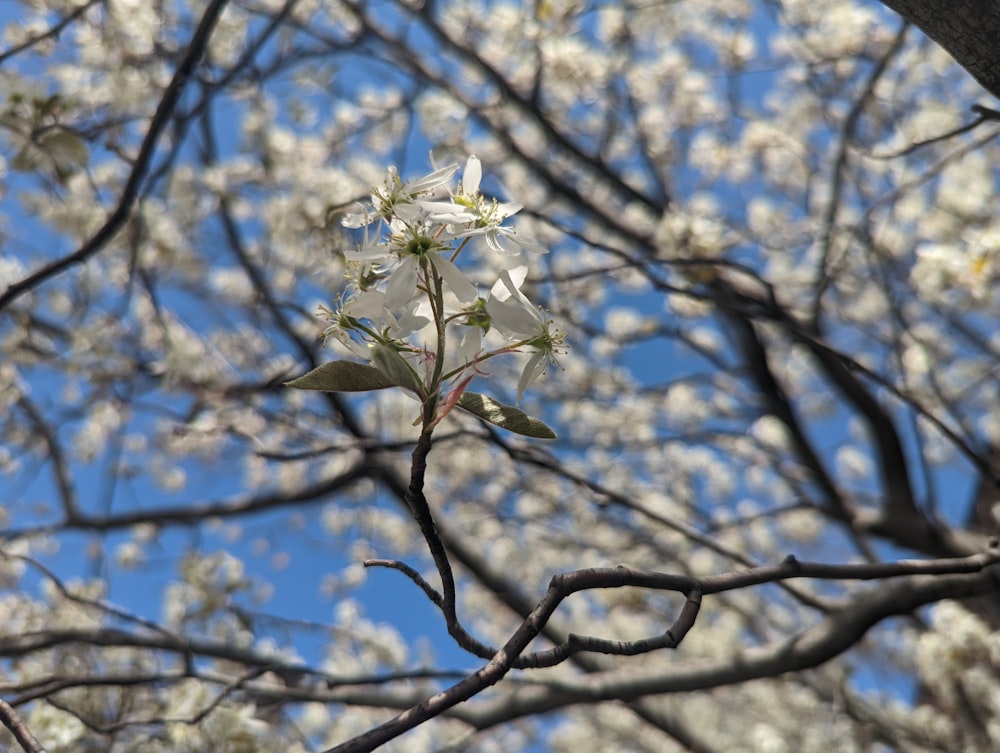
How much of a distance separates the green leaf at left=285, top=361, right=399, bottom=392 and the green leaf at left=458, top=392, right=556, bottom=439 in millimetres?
73

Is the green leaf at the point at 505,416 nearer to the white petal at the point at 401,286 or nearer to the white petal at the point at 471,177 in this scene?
the white petal at the point at 401,286

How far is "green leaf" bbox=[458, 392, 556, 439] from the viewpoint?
0.72 meters

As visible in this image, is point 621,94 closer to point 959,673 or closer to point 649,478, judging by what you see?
point 649,478

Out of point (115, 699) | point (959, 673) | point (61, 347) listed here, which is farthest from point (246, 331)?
point (959, 673)

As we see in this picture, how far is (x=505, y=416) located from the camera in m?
0.72

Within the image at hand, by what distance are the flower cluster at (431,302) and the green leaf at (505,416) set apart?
0.06ft

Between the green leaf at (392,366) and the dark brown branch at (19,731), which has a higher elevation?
the green leaf at (392,366)

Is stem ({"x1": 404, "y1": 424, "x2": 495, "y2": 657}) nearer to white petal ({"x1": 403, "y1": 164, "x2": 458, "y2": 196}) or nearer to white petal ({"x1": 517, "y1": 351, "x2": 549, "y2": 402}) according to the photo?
white petal ({"x1": 517, "y1": 351, "x2": 549, "y2": 402})

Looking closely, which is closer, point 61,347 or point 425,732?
point 61,347

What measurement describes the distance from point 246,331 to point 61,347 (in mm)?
927

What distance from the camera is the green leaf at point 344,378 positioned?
26.9 inches

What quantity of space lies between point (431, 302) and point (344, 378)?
0.35ft

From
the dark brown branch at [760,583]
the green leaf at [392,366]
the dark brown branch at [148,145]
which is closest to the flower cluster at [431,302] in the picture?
the green leaf at [392,366]

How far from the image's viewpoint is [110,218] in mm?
1577
